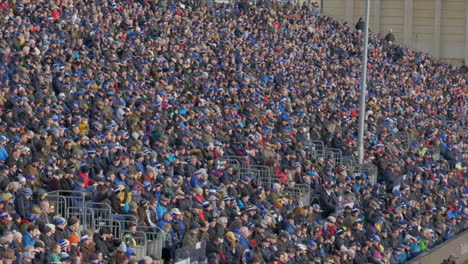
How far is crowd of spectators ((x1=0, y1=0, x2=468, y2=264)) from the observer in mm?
23688

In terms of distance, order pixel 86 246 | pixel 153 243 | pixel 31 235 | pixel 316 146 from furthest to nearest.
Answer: pixel 316 146 → pixel 153 243 → pixel 86 246 → pixel 31 235

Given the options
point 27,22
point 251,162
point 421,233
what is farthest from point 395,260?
point 27,22

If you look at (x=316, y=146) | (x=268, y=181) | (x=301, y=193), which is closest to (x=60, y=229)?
(x=301, y=193)

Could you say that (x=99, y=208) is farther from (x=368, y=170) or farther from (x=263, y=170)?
(x=368, y=170)

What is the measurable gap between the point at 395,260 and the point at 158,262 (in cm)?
812

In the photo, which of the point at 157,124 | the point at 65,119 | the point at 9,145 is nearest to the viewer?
the point at 9,145

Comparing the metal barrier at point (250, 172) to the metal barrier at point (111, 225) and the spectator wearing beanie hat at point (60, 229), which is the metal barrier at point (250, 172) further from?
the spectator wearing beanie hat at point (60, 229)

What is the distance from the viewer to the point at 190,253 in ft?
75.3

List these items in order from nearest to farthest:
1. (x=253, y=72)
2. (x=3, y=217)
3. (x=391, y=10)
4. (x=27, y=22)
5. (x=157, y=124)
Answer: (x=3, y=217)
(x=157, y=124)
(x=27, y=22)
(x=253, y=72)
(x=391, y=10)

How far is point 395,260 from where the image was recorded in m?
28.8

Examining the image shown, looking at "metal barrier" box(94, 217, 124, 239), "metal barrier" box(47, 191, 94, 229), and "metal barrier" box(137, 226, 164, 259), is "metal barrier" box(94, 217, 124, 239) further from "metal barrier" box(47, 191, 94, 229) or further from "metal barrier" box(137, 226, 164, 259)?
"metal barrier" box(137, 226, 164, 259)

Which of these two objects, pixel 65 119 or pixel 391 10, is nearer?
pixel 65 119

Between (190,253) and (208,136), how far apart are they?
8.87m

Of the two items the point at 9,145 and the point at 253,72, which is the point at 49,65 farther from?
the point at 253,72
